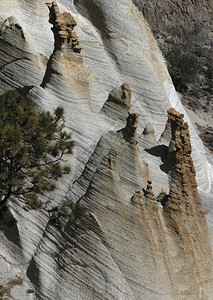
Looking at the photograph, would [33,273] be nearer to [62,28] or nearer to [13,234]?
[13,234]

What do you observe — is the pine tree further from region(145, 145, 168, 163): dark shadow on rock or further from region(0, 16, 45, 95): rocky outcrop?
region(0, 16, 45, 95): rocky outcrop

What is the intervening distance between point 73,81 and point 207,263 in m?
5.74

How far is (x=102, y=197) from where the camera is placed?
11.8 metres

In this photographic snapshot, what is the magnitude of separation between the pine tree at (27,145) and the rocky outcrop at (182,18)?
100 feet

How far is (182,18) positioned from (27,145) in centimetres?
3309

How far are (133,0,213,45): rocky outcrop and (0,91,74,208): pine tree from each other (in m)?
30.5

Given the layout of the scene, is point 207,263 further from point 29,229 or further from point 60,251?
point 29,229

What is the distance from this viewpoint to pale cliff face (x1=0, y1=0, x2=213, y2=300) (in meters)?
11.4

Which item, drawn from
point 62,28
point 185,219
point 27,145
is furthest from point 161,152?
point 62,28

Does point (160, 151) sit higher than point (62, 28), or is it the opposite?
point (62, 28)

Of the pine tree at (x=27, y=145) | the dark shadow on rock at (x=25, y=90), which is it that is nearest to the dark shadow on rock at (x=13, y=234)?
the pine tree at (x=27, y=145)

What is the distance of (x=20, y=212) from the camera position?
A: 13398 millimetres

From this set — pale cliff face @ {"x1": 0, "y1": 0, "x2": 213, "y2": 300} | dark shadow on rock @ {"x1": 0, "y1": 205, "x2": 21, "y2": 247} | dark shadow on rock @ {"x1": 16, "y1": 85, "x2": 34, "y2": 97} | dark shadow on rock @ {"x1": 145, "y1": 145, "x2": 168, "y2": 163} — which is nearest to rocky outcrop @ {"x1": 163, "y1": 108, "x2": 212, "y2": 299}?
pale cliff face @ {"x1": 0, "y1": 0, "x2": 213, "y2": 300}

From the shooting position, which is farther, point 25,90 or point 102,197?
point 25,90
